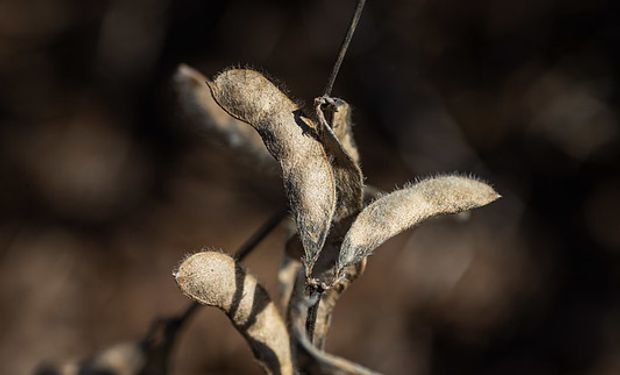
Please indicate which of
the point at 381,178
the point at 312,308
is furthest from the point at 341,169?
the point at 381,178

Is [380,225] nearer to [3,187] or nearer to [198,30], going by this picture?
[198,30]

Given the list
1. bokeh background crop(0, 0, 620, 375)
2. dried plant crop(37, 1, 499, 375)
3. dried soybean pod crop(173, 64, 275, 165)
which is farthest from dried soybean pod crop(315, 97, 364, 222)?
bokeh background crop(0, 0, 620, 375)

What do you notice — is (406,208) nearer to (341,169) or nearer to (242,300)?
(341,169)

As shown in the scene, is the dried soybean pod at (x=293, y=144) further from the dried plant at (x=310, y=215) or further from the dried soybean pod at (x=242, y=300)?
the dried soybean pod at (x=242, y=300)

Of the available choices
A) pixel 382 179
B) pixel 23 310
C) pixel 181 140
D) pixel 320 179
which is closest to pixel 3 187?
pixel 23 310

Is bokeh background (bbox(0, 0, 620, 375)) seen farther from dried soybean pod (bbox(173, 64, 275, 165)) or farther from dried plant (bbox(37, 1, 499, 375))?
dried plant (bbox(37, 1, 499, 375))
